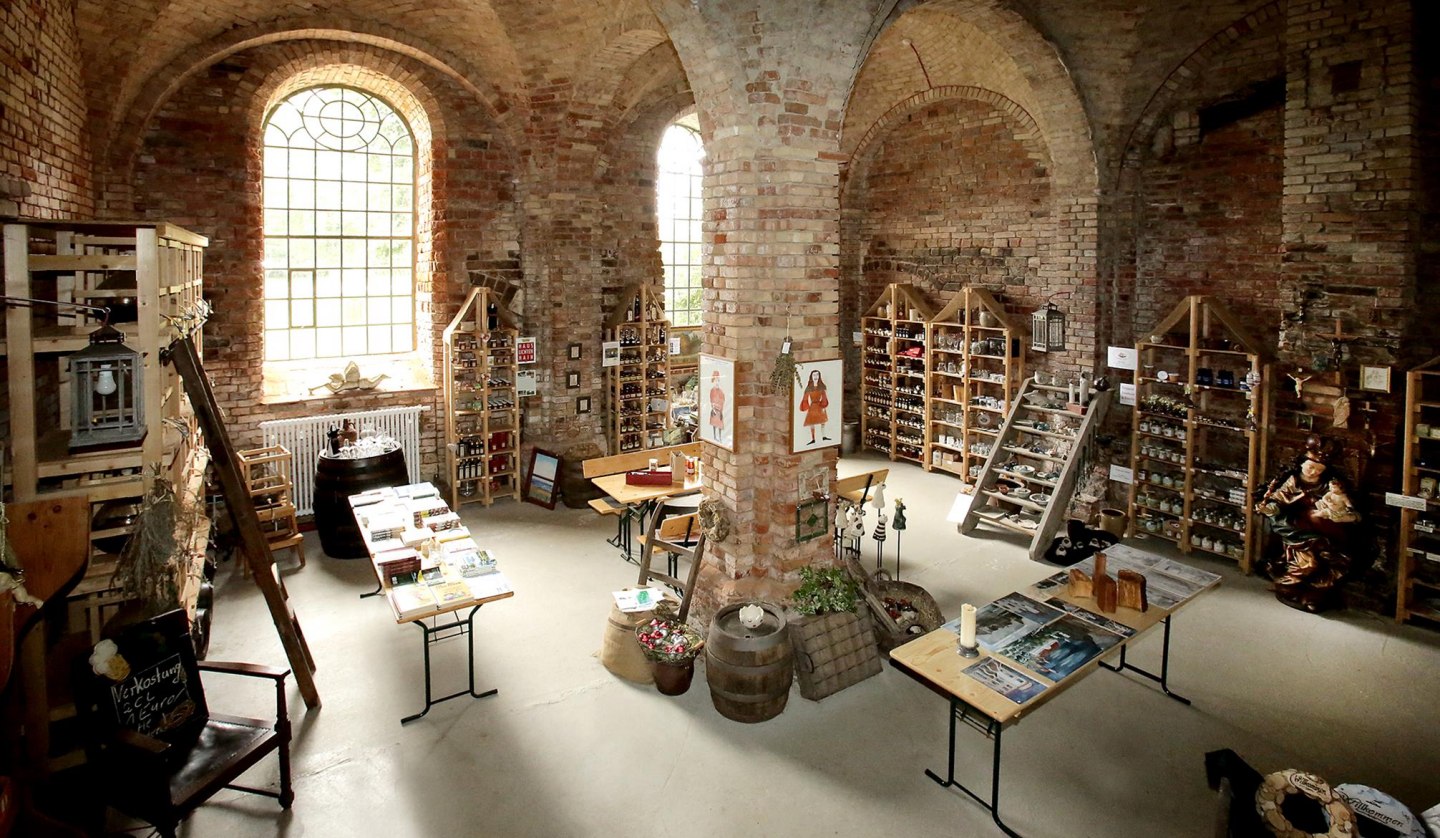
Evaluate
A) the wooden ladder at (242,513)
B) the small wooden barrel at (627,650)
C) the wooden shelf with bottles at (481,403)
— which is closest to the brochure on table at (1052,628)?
the small wooden barrel at (627,650)

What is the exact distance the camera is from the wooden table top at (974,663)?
402 cm

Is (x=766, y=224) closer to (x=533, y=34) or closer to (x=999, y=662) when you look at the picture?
(x=999, y=662)

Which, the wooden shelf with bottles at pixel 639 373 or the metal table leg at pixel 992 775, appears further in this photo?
the wooden shelf with bottles at pixel 639 373

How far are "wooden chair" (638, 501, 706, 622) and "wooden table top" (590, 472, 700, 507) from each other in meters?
0.20

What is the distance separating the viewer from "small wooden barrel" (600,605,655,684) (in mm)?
5660

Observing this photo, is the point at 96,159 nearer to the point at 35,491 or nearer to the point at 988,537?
the point at 35,491

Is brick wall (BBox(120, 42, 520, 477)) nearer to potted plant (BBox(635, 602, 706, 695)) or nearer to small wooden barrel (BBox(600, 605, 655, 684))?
small wooden barrel (BBox(600, 605, 655, 684))

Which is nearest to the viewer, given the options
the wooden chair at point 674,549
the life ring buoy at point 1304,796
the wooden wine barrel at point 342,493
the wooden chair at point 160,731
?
the life ring buoy at point 1304,796

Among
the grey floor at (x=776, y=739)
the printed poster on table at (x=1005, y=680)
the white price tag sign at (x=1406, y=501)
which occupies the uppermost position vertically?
the white price tag sign at (x=1406, y=501)

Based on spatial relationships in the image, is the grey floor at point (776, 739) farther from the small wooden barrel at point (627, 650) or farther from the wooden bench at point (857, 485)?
the wooden bench at point (857, 485)

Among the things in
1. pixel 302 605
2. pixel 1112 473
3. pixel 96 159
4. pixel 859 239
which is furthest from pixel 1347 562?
pixel 96 159

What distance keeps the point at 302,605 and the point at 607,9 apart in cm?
606

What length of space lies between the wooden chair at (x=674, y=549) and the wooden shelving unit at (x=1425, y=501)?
17.6ft

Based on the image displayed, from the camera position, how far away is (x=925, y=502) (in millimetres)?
9844
